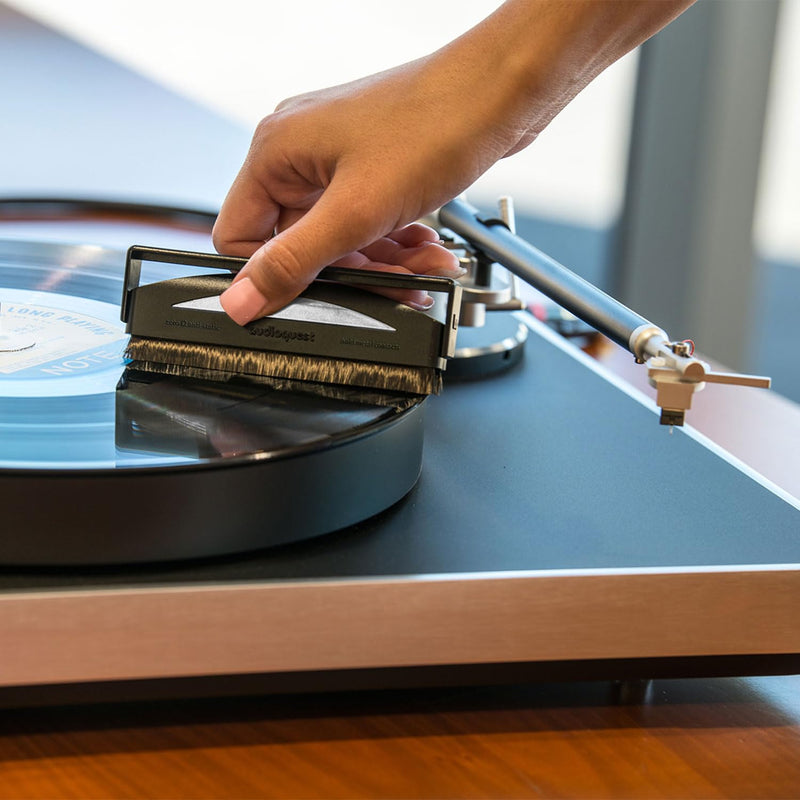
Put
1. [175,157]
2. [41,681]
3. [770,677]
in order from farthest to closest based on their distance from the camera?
[175,157] < [770,677] < [41,681]

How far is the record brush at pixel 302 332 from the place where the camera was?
0.56 metres

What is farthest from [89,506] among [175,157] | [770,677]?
[175,157]

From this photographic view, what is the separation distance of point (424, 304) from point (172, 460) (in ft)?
0.68

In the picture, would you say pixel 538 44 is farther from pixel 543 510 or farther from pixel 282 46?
pixel 282 46

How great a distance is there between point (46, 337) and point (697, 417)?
545mm

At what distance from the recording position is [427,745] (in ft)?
1.58

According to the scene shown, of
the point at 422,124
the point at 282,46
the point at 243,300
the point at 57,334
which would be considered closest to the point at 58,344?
the point at 57,334

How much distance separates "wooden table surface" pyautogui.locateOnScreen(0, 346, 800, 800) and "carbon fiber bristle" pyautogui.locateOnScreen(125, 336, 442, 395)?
0.16m

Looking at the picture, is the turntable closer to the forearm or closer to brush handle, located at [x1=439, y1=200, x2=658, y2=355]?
brush handle, located at [x1=439, y1=200, x2=658, y2=355]

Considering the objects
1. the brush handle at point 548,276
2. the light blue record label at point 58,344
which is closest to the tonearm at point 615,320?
the brush handle at point 548,276

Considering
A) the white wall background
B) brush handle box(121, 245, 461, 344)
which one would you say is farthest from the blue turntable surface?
the white wall background

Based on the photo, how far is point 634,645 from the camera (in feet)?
1.57

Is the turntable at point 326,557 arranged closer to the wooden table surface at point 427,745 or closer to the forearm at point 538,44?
the wooden table surface at point 427,745

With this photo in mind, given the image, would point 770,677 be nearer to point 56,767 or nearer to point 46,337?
point 56,767
